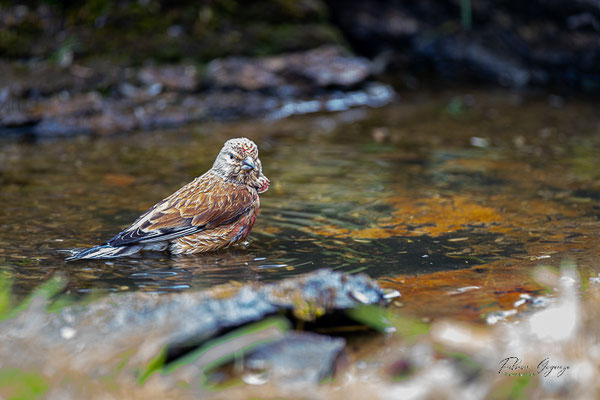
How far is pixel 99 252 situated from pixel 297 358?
223cm

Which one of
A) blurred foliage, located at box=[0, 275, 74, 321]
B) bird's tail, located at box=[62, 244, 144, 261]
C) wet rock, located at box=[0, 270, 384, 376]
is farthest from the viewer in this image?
bird's tail, located at box=[62, 244, 144, 261]

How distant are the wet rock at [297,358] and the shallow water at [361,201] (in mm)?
862

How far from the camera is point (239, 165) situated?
19.1 feet

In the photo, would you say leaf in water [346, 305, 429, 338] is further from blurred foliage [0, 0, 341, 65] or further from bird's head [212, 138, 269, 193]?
blurred foliage [0, 0, 341, 65]

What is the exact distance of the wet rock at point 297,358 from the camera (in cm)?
310

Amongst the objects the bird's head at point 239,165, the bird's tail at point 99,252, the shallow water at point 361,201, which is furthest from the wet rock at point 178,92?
the bird's tail at point 99,252

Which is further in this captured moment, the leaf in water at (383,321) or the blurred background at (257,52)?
the blurred background at (257,52)

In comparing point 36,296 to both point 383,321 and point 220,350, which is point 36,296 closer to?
point 220,350

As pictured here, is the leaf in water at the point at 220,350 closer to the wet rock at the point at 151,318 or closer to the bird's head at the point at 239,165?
the wet rock at the point at 151,318

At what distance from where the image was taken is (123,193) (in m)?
6.78

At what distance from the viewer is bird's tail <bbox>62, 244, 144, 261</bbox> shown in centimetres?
484

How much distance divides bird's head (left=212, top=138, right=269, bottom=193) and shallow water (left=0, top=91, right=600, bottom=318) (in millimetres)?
421

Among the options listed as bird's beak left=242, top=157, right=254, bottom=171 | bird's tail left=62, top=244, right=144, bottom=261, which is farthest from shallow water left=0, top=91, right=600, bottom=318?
bird's beak left=242, top=157, right=254, bottom=171

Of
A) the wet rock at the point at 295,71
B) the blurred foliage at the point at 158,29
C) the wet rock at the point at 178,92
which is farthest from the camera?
the wet rock at the point at 295,71
